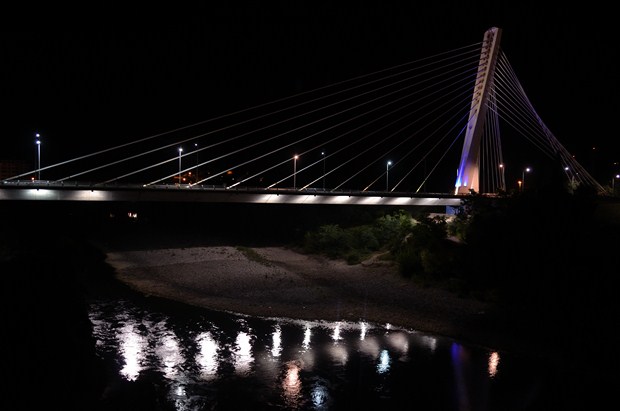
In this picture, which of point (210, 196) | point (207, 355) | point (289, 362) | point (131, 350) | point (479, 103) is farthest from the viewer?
point (479, 103)

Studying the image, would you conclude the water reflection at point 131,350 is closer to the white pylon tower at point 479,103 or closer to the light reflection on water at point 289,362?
the light reflection on water at point 289,362

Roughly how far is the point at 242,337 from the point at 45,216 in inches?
1946

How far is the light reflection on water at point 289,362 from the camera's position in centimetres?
1245

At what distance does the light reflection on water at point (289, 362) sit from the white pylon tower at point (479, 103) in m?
17.9

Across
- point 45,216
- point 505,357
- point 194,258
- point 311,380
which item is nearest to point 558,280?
point 505,357

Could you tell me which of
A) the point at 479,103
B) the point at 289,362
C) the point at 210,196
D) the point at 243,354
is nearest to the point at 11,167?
the point at 210,196

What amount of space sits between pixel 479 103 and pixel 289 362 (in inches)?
912

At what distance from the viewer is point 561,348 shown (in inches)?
643

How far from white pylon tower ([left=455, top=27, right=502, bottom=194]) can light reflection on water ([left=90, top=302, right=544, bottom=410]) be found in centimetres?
1789

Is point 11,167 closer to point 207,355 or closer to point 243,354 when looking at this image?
point 207,355

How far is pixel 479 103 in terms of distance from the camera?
3331cm

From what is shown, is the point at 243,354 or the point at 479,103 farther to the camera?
the point at 479,103

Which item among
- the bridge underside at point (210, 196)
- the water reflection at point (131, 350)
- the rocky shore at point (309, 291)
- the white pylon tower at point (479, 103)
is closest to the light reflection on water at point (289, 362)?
the water reflection at point (131, 350)

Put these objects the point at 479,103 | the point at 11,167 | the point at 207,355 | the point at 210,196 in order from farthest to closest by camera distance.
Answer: the point at 11,167
the point at 479,103
the point at 210,196
the point at 207,355
